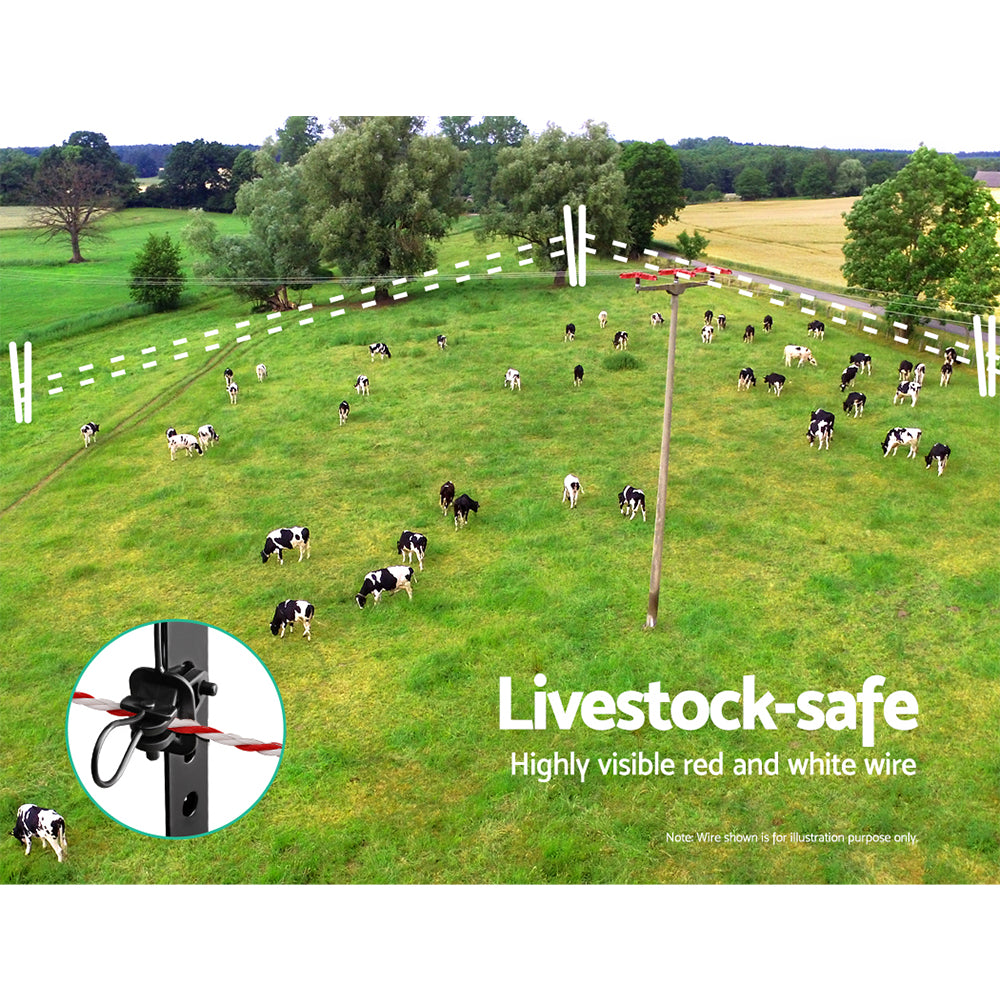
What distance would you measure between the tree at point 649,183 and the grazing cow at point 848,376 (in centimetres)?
3591

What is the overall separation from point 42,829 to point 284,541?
1032 cm

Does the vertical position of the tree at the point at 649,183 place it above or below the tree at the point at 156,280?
above

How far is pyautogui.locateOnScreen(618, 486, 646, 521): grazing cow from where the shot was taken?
939 inches

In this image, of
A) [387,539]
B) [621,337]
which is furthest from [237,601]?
[621,337]

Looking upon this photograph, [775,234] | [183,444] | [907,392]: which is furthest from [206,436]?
[775,234]

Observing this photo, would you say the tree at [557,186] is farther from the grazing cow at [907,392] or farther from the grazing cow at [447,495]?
the grazing cow at [447,495]

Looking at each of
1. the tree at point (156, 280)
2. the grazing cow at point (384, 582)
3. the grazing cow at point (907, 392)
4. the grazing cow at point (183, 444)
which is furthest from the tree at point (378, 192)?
the grazing cow at point (384, 582)

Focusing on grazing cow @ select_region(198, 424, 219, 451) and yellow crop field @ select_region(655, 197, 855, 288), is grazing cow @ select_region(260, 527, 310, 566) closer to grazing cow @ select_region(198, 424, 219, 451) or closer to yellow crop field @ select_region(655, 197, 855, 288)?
grazing cow @ select_region(198, 424, 219, 451)

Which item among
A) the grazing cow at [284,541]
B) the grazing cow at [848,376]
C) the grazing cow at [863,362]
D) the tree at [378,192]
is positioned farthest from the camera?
the tree at [378,192]

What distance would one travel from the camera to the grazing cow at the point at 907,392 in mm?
32625

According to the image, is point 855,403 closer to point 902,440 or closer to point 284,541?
point 902,440

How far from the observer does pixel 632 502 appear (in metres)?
23.9

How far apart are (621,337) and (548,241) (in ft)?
62.1

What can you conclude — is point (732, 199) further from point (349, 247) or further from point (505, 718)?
point (505, 718)
